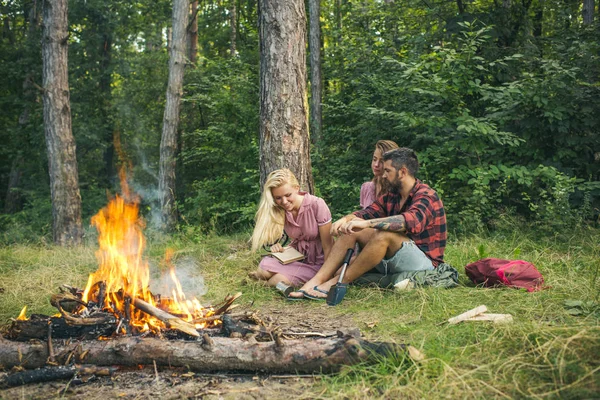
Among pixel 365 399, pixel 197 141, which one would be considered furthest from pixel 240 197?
pixel 365 399

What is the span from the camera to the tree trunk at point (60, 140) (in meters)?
9.18

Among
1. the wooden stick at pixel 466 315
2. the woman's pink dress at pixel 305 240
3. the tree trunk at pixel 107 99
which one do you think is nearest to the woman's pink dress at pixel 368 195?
the woman's pink dress at pixel 305 240

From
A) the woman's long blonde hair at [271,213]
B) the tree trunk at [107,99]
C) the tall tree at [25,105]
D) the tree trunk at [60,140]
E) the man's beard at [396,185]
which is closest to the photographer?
the man's beard at [396,185]

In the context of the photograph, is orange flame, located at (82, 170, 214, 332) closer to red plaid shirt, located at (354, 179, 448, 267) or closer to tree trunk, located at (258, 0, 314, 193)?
red plaid shirt, located at (354, 179, 448, 267)

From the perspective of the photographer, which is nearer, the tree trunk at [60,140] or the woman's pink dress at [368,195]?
the woman's pink dress at [368,195]

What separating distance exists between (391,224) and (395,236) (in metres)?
0.16

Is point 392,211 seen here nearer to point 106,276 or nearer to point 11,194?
point 106,276

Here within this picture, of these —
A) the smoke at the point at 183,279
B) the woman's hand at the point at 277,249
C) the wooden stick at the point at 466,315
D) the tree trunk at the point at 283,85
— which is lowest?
the smoke at the point at 183,279

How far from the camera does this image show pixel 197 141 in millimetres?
12578

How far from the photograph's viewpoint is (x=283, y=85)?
232 inches

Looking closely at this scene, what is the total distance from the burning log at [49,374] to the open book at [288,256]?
238cm

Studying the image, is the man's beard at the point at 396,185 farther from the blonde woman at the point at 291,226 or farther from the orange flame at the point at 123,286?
the orange flame at the point at 123,286

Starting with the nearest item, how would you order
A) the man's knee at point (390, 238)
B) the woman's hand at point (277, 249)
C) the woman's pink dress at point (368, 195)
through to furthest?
1. the man's knee at point (390, 238)
2. the woman's hand at point (277, 249)
3. the woman's pink dress at point (368, 195)

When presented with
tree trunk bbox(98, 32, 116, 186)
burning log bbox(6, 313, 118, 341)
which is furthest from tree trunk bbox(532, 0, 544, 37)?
tree trunk bbox(98, 32, 116, 186)
